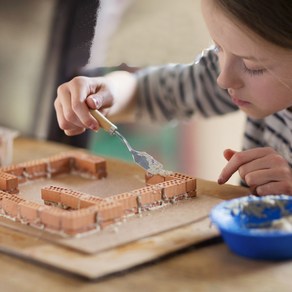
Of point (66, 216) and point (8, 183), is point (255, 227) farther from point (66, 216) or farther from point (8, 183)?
point (8, 183)

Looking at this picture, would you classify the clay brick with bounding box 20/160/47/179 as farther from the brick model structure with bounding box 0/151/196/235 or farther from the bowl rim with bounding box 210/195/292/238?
the bowl rim with bounding box 210/195/292/238

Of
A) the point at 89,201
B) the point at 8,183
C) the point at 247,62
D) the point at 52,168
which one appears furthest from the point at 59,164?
the point at 247,62

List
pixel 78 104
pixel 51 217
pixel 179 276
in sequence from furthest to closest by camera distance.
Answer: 1. pixel 78 104
2. pixel 51 217
3. pixel 179 276

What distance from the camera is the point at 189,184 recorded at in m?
0.95

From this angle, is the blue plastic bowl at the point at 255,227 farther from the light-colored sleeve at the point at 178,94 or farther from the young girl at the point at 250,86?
the light-colored sleeve at the point at 178,94

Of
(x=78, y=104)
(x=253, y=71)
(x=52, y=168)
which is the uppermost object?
(x=253, y=71)

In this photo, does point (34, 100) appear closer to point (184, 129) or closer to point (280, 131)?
point (280, 131)

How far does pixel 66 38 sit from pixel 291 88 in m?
0.56

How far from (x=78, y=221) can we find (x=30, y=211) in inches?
2.8

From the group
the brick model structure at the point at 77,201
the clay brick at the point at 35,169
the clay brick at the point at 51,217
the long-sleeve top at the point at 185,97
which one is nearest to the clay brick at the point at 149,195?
the brick model structure at the point at 77,201

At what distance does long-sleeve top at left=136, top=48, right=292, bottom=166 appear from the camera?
131cm

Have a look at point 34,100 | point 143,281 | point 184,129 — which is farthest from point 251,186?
point 184,129

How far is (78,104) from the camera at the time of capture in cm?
104

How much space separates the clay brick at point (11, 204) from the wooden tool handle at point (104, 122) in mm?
166
